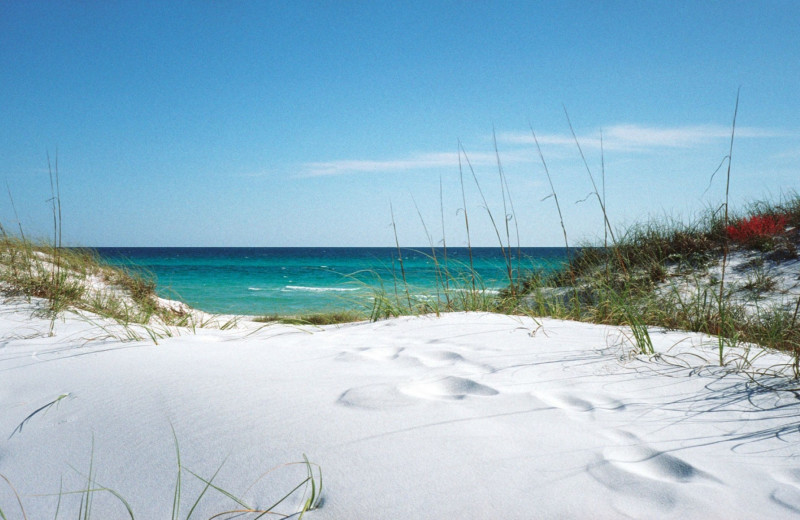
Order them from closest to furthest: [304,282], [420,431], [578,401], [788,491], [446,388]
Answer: [788,491] < [420,431] < [578,401] < [446,388] < [304,282]

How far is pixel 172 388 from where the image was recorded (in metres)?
1.42

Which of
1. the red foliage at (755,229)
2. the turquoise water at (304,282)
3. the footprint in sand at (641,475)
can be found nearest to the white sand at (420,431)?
the footprint in sand at (641,475)

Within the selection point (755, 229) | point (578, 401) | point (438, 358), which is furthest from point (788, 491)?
point (755, 229)

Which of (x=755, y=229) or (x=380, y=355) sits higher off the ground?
(x=755, y=229)

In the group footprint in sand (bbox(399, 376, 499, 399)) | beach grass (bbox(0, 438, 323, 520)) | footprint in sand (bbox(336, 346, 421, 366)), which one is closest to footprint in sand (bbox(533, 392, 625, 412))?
footprint in sand (bbox(399, 376, 499, 399))

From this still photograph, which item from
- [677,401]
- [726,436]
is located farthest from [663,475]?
[677,401]

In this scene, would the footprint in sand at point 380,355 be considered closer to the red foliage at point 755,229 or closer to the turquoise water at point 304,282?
the turquoise water at point 304,282

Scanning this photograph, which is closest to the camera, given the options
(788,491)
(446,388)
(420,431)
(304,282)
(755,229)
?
(788,491)

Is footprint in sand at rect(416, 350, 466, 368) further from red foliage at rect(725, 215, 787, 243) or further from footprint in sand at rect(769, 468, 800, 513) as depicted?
red foliage at rect(725, 215, 787, 243)

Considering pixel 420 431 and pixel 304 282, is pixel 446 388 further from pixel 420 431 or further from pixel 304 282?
pixel 304 282

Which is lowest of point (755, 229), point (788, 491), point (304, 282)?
point (304, 282)

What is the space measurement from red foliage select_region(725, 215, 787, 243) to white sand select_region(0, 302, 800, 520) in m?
5.41

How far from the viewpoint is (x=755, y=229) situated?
6133 millimetres

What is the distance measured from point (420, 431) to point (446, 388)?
325 mm
